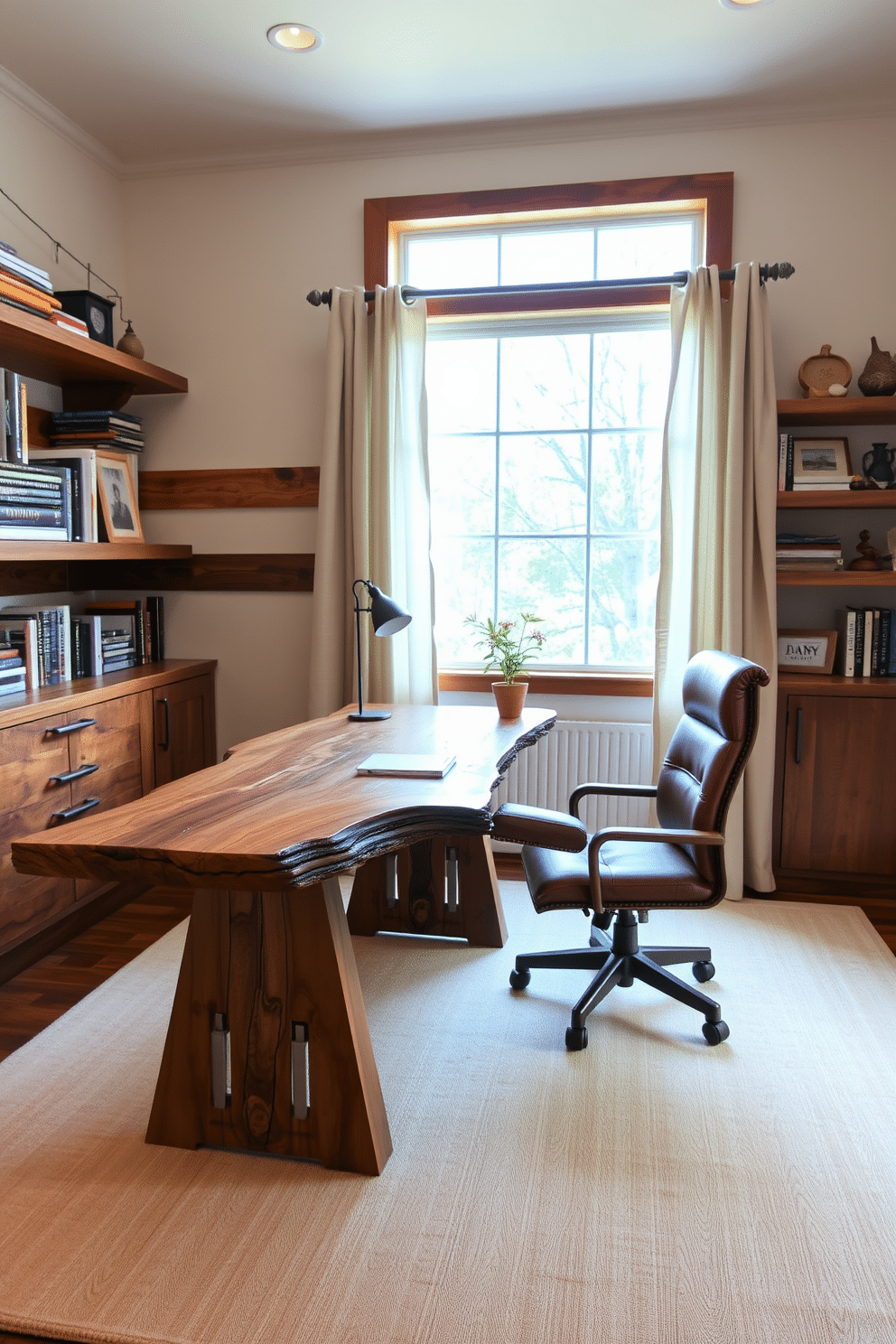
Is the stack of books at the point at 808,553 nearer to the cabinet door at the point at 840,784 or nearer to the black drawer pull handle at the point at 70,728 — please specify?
the cabinet door at the point at 840,784

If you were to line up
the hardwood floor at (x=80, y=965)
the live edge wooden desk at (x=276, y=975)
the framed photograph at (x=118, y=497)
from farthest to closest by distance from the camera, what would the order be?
1. the framed photograph at (x=118, y=497)
2. the hardwood floor at (x=80, y=965)
3. the live edge wooden desk at (x=276, y=975)

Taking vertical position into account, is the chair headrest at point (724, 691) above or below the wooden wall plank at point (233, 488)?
below

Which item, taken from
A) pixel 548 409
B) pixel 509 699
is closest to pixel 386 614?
pixel 509 699

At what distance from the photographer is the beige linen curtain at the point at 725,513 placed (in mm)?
3346

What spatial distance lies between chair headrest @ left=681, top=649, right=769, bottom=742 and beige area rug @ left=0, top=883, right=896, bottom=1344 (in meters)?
0.81

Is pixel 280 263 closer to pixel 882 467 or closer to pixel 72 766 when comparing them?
pixel 72 766

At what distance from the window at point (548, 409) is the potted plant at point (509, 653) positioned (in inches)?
2.6

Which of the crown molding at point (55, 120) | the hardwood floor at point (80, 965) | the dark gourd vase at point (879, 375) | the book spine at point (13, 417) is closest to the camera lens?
the hardwood floor at point (80, 965)

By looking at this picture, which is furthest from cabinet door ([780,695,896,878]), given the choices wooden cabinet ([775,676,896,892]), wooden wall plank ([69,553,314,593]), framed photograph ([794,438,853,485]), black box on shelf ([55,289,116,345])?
black box on shelf ([55,289,116,345])

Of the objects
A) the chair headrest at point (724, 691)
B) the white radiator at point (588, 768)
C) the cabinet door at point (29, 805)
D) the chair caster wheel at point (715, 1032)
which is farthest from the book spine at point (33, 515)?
the chair caster wheel at point (715, 1032)

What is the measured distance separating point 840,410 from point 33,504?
273cm

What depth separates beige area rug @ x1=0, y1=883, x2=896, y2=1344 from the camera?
1.51 metres

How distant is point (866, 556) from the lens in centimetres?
340

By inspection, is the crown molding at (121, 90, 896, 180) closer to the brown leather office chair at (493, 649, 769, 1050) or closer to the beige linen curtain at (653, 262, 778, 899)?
the beige linen curtain at (653, 262, 778, 899)
